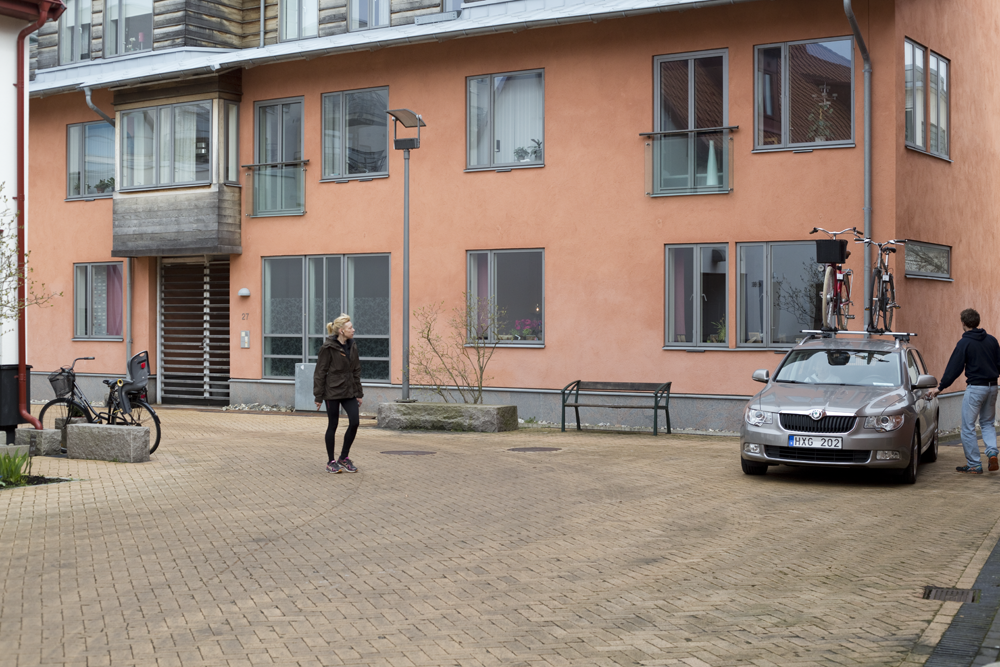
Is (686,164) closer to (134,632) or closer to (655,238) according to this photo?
(655,238)

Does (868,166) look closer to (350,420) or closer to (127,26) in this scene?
(350,420)

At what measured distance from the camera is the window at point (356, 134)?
2128 centimetres

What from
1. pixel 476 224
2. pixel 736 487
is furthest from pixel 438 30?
pixel 736 487

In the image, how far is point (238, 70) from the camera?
2289cm

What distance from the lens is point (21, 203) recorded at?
46.4 feet

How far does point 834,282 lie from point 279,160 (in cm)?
1171

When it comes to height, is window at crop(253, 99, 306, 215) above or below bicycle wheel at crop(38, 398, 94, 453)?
above

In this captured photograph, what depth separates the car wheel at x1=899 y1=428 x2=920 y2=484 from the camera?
39.1ft

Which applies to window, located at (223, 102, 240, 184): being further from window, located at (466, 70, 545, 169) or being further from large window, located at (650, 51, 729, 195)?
large window, located at (650, 51, 729, 195)

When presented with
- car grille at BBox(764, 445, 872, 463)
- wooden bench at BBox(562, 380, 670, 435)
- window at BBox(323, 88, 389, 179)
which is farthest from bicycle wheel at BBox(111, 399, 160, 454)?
window at BBox(323, 88, 389, 179)

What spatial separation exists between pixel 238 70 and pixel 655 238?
9851mm

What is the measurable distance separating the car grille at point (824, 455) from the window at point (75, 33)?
19.7 metres

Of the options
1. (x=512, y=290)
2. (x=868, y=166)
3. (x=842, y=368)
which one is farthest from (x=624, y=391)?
(x=842, y=368)

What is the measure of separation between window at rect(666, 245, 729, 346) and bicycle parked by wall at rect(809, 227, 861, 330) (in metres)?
2.43
